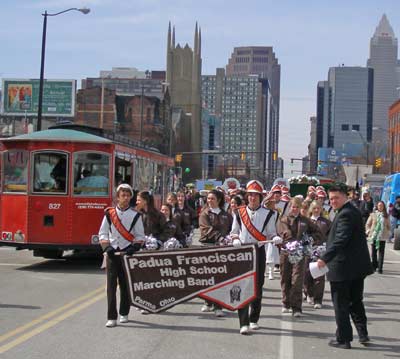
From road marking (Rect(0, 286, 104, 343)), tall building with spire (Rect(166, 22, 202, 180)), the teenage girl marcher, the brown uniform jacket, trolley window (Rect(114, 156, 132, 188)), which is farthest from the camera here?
tall building with spire (Rect(166, 22, 202, 180))

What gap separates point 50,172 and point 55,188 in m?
0.38

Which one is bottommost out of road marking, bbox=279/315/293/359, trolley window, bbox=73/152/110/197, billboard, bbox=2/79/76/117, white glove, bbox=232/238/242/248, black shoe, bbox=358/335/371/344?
road marking, bbox=279/315/293/359

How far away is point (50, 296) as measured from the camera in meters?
11.9

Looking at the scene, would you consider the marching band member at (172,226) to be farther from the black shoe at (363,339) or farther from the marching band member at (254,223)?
the black shoe at (363,339)

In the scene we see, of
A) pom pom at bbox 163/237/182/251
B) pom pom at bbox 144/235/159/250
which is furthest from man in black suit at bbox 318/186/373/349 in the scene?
pom pom at bbox 163/237/182/251

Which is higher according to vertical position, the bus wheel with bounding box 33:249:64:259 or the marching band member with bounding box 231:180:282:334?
the marching band member with bounding box 231:180:282:334

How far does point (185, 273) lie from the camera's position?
923cm

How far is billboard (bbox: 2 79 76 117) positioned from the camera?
66688 millimetres

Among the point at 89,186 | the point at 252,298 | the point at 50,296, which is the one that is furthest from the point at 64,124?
the point at 252,298

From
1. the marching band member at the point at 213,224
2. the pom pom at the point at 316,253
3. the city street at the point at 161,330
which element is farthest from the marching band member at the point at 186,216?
the pom pom at the point at 316,253

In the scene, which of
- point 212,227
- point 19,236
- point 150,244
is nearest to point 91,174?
point 19,236

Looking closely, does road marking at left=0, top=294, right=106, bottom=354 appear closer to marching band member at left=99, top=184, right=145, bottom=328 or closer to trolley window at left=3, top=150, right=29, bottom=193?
marching band member at left=99, top=184, right=145, bottom=328

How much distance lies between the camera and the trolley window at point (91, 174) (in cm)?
1612

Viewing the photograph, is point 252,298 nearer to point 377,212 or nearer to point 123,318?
point 123,318
